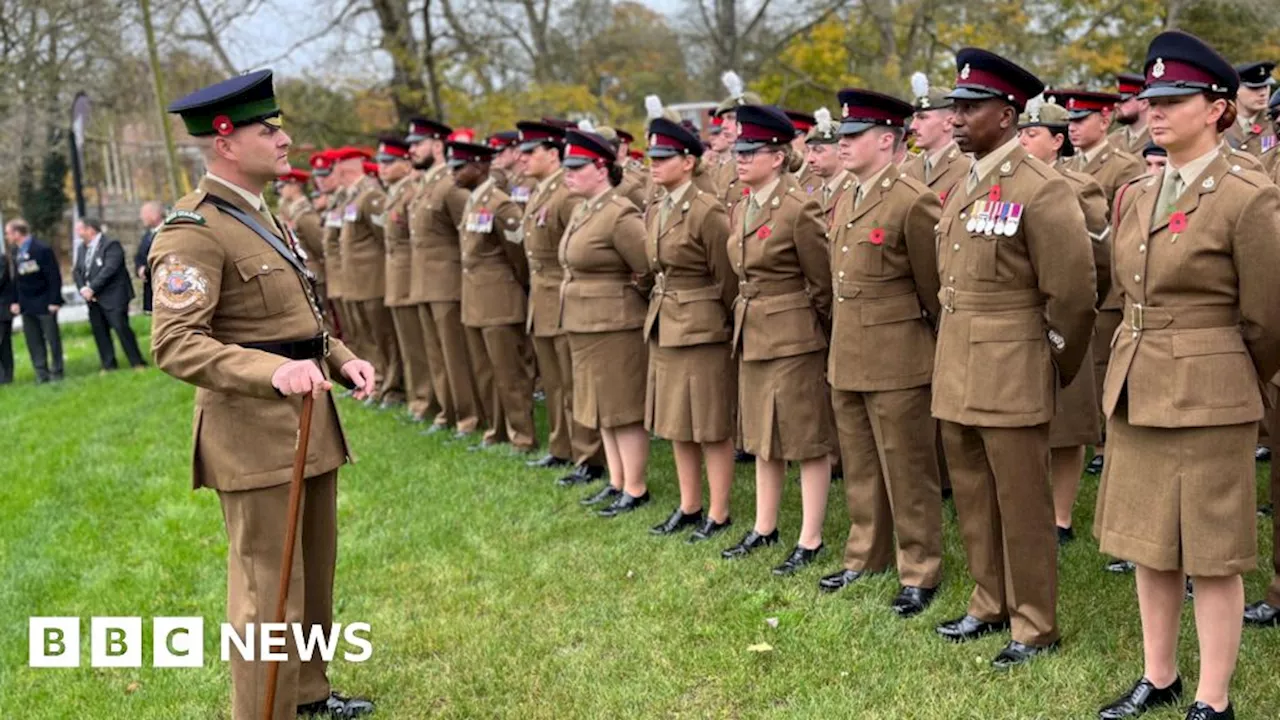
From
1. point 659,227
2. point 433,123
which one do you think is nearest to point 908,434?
point 659,227

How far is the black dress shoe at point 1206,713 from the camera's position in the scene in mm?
3734

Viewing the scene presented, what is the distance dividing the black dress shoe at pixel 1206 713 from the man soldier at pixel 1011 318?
29.6 inches

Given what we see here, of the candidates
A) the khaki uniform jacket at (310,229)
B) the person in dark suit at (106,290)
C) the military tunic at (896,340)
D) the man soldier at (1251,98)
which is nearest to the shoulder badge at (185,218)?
the military tunic at (896,340)

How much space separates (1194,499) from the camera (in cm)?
362

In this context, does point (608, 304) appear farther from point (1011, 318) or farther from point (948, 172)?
point (1011, 318)

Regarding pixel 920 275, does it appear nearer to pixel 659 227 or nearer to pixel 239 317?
pixel 659 227

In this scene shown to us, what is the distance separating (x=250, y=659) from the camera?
397 centimetres

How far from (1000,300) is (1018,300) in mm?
63

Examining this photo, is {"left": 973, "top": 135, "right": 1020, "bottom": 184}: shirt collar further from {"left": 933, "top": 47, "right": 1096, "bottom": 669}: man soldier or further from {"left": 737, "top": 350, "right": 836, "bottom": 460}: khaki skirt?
{"left": 737, "top": 350, "right": 836, "bottom": 460}: khaki skirt

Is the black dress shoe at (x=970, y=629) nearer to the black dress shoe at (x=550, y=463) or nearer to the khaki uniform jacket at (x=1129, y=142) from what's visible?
the khaki uniform jacket at (x=1129, y=142)

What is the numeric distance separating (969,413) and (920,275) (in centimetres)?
81

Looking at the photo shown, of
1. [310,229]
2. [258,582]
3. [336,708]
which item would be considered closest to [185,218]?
[258,582]

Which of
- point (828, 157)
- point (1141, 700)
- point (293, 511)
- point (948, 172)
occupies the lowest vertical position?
point (1141, 700)

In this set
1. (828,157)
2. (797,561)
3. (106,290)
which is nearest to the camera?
(797,561)
